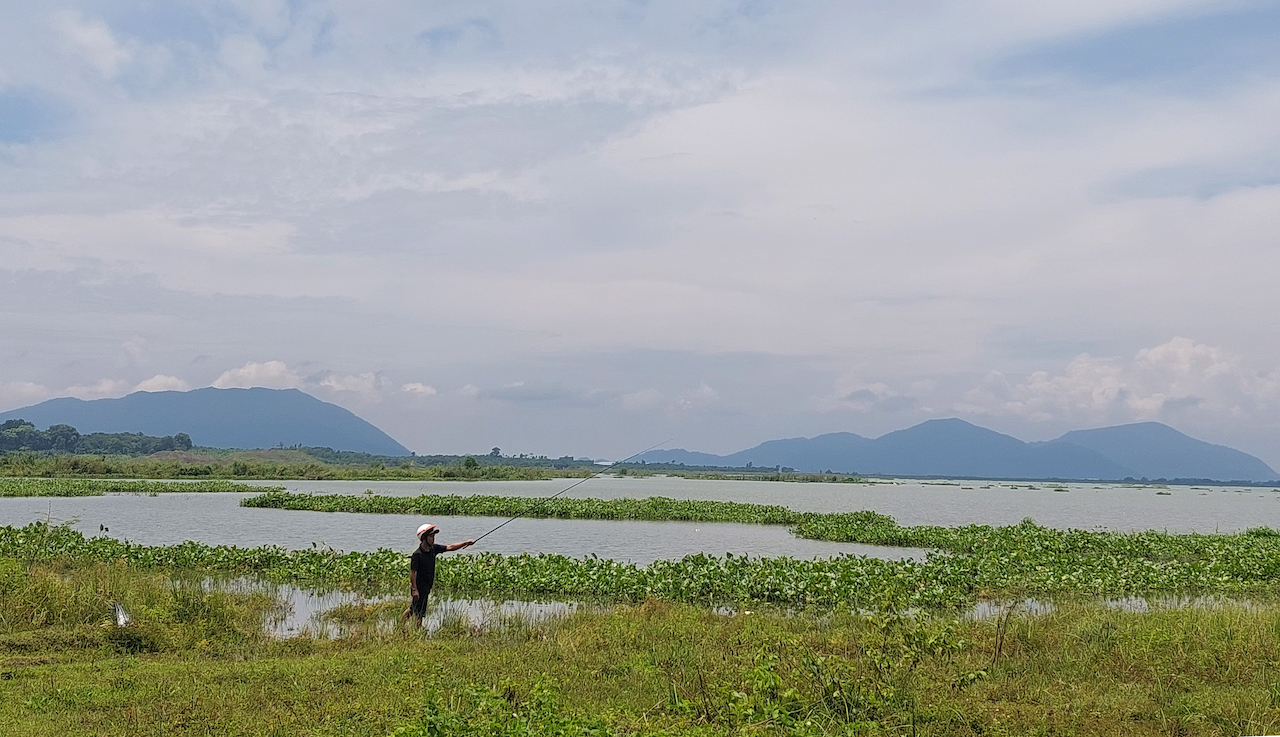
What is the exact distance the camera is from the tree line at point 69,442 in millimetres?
145375

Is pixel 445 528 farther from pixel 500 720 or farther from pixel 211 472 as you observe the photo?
pixel 211 472

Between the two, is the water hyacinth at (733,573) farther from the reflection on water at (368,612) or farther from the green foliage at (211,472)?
the green foliage at (211,472)

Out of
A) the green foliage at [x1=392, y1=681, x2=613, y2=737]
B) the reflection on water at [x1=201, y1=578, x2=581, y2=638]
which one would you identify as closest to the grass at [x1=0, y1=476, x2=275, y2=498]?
the reflection on water at [x1=201, y1=578, x2=581, y2=638]

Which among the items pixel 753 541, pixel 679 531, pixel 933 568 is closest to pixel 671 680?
pixel 933 568

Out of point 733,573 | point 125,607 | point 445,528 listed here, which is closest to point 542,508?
point 445,528

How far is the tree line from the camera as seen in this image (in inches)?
5723

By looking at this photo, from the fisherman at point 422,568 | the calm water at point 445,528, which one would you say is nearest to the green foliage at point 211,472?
the calm water at point 445,528

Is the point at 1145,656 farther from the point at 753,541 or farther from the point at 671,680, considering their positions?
the point at 753,541

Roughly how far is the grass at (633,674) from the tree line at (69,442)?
495 ft

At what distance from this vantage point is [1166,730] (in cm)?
830

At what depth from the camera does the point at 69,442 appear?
480ft

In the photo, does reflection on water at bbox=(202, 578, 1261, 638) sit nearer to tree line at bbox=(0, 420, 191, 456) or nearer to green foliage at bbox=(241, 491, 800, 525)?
green foliage at bbox=(241, 491, 800, 525)

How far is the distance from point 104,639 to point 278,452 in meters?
Answer: 156

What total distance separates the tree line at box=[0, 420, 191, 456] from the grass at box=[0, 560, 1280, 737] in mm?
150848
